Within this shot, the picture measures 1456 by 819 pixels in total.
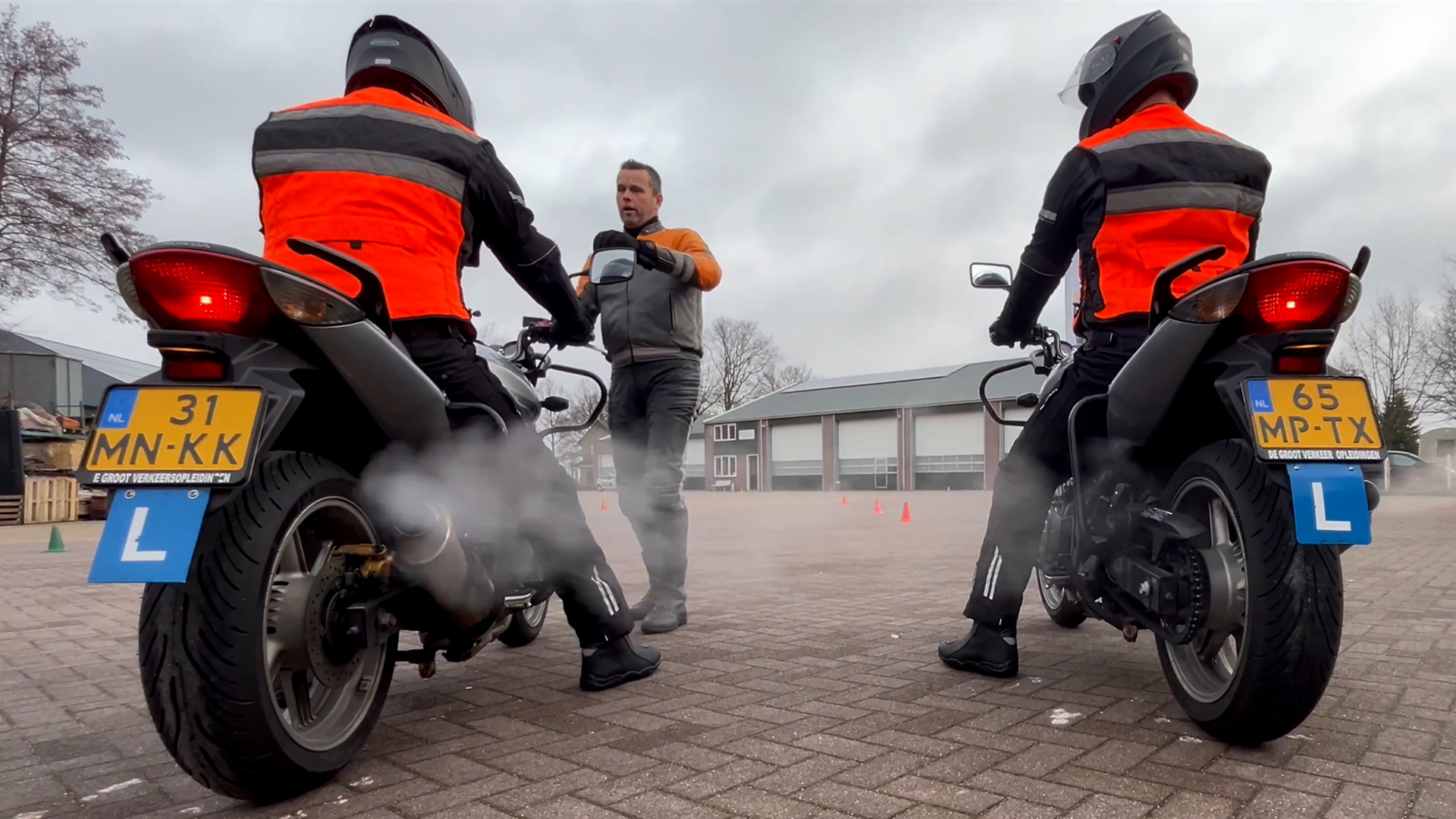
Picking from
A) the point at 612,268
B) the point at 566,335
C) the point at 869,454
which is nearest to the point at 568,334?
the point at 566,335

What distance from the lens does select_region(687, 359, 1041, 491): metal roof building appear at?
44094 millimetres

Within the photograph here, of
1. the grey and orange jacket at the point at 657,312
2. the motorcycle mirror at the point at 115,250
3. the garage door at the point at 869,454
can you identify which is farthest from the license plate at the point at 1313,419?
the garage door at the point at 869,454

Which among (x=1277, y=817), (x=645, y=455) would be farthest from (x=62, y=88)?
(x=1277, y=817)

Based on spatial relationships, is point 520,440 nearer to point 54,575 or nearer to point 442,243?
point 442,243

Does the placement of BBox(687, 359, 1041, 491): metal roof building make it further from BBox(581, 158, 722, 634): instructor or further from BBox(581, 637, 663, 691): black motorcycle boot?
BBox(581, 637, 663, 691): black motorcycle boot

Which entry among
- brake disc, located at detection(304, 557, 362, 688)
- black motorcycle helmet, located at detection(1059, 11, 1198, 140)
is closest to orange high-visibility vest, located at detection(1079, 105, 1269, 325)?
black motorcycle helmet, located at detection(1059, 11, 1198, 140)

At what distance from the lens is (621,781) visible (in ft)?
7.52

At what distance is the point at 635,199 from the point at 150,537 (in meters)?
3.33

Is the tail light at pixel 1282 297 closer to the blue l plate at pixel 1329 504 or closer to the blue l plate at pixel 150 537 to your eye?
Answer: the blue l plate at pixel 1329 504

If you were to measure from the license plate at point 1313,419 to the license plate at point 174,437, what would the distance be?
2359 mm

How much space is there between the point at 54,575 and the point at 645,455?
5951mm

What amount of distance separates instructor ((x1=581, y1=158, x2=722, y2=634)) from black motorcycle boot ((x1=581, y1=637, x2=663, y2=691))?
1.16 meters

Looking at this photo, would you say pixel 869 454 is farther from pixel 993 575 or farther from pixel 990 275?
pixel 993 575

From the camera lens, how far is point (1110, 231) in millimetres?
2959
